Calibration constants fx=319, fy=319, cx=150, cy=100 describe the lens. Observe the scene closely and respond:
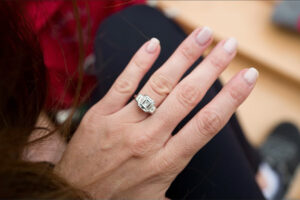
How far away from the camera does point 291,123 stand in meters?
1.10

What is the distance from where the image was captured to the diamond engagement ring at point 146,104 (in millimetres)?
554

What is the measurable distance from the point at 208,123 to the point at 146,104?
0.36ft

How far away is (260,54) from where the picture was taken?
1034 mm

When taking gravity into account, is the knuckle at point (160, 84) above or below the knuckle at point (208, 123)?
below

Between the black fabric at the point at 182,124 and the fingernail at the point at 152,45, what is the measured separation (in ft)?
0.41

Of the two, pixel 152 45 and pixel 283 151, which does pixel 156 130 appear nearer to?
pixel 152 45

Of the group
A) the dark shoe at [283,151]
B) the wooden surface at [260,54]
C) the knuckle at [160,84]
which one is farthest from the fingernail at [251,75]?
the dark shoe at [283,151]

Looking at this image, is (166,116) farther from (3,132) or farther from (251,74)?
(3,132)

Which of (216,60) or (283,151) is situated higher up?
(216,60)

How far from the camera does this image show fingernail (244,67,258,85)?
1.67 feet

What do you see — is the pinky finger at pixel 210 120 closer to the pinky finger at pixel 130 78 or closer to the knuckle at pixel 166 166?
the knuckle at pixel 166 166

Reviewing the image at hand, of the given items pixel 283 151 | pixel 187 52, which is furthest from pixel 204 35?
pixel 283 151

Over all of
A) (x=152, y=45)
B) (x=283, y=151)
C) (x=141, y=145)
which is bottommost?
(x=283, y=151)

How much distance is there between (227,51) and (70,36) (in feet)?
1.52
